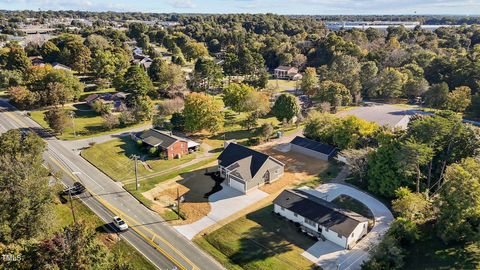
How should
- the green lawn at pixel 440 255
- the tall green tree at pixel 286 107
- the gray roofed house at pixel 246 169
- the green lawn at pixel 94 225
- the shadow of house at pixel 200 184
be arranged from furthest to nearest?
1. the tall green tree at pixel 286 107
2. the gray roofed house at pixel 246 169
3. the shadow of house at pixel 200 184
4. the green lawn at pixel 94 225
5. the green lawn at pixel 440 255

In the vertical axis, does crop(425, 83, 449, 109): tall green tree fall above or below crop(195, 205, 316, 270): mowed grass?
above

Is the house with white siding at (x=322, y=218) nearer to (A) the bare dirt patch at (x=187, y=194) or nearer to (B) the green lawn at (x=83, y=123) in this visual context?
(A) the bare dirt patch at (x=187, y=194)

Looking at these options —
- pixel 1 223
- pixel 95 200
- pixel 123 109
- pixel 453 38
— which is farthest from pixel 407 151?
pixel 453 38

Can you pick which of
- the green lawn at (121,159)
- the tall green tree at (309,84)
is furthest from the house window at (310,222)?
the tall green tree at (309,84)

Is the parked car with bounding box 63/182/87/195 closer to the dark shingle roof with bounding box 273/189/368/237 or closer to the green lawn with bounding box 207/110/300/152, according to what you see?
the green lawn with bounding box 207/110/300/152

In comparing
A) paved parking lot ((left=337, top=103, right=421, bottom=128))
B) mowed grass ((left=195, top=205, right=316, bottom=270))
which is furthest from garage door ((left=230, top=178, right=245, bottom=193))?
paved parking lot ((left=337, top=103, right=421, bottom=128))
